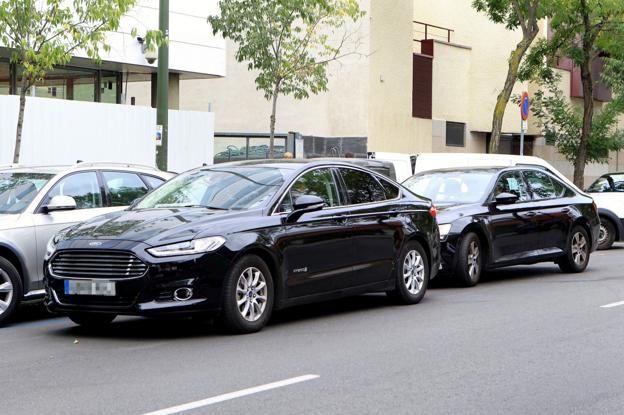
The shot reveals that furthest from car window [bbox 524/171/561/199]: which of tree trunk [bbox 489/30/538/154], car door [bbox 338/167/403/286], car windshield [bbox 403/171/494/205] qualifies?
tree trunk [bbox 489/30/538/154]

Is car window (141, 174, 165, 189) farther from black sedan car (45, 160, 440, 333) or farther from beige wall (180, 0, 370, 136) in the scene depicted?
beige wall (180, 0, 370, 136)

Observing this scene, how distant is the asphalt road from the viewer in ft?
22.3

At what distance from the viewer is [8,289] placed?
10289 millimetres

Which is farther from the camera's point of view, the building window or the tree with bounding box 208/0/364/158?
the building window

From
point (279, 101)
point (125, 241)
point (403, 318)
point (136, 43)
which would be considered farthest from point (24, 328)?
point (279, 101)

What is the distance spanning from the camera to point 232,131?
35.5 metres

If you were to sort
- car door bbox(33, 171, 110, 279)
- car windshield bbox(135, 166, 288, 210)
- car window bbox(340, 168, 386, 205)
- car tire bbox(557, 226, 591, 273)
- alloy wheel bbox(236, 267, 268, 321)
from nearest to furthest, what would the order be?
1. alloy wheel bbox(236, 267, 268, 321)
2. car windshield bbox(135, 166, 288, 210)
3. car door bbox(33, 171, 110, 279)
4. car window bbox(340, 168, 386, 205)
5. car tire bbox(557, 226, 591, 273)

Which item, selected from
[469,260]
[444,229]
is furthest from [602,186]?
[444,229]

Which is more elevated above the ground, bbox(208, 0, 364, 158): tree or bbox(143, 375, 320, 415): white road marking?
bbox(208, 0, 364, 158): tree

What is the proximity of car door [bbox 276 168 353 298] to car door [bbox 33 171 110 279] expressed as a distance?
2438 mm

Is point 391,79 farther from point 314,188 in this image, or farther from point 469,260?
point 314,188

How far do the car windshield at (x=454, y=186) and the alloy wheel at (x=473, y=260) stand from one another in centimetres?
74

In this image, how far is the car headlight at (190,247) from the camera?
356 inches

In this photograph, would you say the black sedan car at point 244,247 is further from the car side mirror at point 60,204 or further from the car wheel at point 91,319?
the car side mirror at point 60,204
